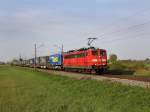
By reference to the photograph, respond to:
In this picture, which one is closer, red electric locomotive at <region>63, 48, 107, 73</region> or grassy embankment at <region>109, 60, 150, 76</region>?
red electric locomotive at <region>63, 48, 107, 73</region>

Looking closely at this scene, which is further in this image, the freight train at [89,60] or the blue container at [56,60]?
the blue container at [56,60]

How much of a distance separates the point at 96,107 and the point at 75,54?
2999cm

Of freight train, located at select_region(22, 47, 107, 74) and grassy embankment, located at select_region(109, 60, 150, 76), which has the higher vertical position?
freight train, located at select_region(22, 47, 107, 74)

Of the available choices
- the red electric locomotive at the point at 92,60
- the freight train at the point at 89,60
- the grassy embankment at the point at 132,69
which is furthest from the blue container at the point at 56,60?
the red electric locomotive at the point at 92,60

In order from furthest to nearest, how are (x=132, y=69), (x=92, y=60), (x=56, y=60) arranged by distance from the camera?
(x=56, y=60) → (x=132, y=69) → (x=92, y=60)

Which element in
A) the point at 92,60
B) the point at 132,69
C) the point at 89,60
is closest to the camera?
the point at 92,60

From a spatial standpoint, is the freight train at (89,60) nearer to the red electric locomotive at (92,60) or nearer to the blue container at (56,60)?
the red electric locomotive at (92,60)

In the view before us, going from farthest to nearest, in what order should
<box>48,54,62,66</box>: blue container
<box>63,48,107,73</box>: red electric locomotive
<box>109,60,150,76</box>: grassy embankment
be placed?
1. <box>48,54,62,66</box>: blue container
2. <box>109,60,150,76</box>: grassy embankment
3. <box>63,48,107,73</box>: red electric locomotive

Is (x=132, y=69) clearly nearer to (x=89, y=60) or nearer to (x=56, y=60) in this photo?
(x=89, y=60)

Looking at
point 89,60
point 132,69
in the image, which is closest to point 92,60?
point 89,60

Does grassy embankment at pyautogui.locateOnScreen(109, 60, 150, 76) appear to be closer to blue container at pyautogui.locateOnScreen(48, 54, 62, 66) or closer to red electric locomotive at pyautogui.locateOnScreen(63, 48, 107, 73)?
red electric locomotive at pyautogui.locateOnScreen(63, 48, 107, 73)

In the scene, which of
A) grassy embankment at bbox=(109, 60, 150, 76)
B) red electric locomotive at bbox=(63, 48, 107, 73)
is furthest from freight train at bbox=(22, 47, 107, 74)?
grassy embankment at bbox=(109, 60, 150, 76)

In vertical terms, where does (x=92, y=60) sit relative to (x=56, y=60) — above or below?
below

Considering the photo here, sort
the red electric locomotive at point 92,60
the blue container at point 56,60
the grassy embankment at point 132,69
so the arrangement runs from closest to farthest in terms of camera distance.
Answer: the red electric locomotive at point 92,60 < the grassy embankment at point 132,69 < the blue container at point 56,60
